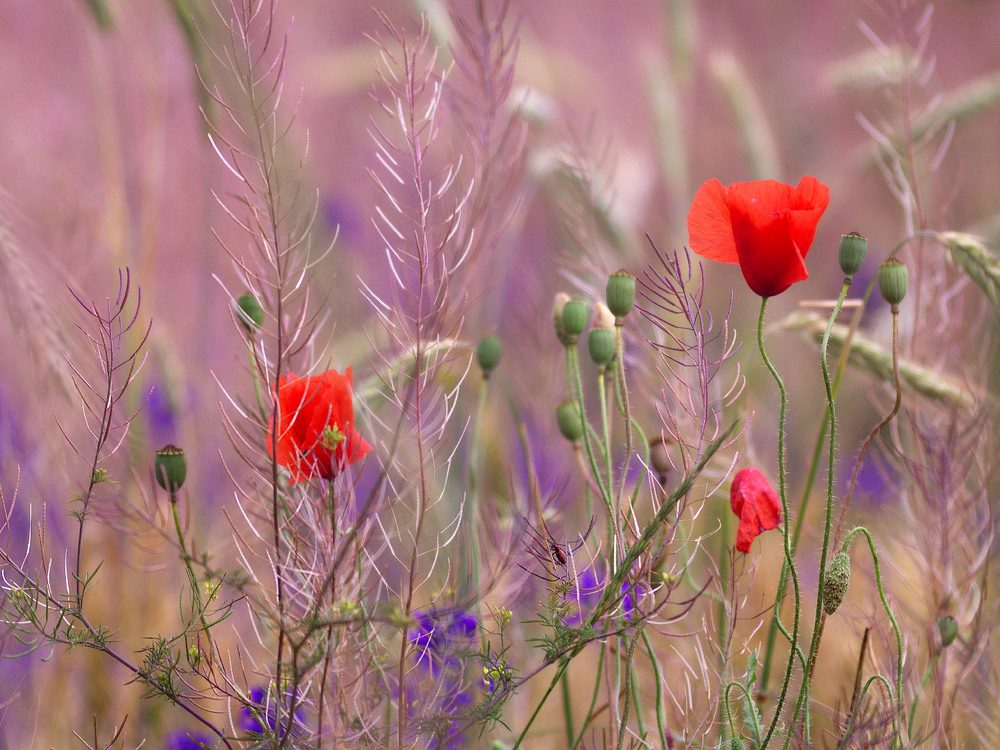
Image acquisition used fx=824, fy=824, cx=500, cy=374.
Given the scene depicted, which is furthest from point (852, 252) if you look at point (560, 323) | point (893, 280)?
point (560, 323)

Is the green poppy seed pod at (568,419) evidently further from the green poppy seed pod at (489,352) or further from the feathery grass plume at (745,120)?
the feathery grass plume at (745,120)

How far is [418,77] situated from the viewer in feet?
1.12

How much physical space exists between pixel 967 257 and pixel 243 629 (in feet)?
2.20

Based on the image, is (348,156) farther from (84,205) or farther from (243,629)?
(243,629)

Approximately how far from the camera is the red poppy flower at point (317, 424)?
0.31 m

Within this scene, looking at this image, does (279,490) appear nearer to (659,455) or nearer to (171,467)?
(171,467)

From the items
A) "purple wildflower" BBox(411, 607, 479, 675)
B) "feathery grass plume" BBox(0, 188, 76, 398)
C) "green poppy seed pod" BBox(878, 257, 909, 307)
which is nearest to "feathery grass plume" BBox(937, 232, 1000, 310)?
"green poppy seed pod" BBox(878, 257, 909, 307)

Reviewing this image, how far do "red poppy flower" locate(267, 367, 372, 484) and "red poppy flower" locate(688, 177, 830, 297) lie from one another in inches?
5.9

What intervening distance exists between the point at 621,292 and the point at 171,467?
0.20 metres

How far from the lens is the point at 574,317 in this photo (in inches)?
15.2

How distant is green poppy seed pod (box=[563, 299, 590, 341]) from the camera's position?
38 cm

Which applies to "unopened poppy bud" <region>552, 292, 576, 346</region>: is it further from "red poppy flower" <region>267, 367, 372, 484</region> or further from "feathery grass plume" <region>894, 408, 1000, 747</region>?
"feathery grass plume" <region>894, 408, 1000, 747</region>

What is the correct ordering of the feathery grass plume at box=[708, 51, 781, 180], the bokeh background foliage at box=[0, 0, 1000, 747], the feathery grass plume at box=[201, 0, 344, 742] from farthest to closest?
the feathery grass plume at box=[708, 51, 781, 180] → the bokeh background foliage at box=[0, 0, 1000, 747] → the feathery grass plume at box=[201, 0, 344, 742]

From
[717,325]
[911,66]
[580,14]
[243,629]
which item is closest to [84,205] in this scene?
[243,629]
